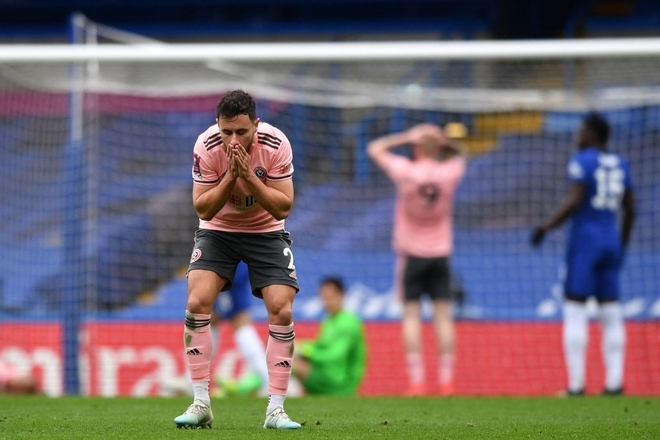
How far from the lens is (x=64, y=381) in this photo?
10.7 metres

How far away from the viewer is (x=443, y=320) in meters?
10.1

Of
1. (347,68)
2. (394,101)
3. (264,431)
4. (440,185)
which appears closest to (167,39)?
(347,68)

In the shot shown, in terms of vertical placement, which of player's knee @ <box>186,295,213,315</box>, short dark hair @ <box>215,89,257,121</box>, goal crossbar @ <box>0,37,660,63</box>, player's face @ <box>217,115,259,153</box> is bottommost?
player's knee @ <box>186,295,213,315</box>

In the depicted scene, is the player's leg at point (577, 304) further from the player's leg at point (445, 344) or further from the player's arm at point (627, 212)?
the player's leg at point (445, 344)

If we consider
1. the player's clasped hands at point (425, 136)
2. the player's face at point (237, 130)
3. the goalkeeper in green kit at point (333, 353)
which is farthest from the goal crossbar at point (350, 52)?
the player's face at point (237, 130)

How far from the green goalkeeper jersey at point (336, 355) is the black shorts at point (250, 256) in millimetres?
4261

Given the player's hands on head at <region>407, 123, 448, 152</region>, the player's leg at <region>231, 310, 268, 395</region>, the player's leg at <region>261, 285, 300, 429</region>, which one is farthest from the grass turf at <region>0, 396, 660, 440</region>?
the player's hands on head at <region>407, 123, 448, 152</region>

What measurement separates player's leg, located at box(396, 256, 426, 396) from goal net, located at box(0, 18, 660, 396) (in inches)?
66.9

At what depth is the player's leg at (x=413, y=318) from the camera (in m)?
9.98

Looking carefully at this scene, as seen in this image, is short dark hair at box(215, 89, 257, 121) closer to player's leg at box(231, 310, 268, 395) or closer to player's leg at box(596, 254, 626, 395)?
player's leg at box(231, 310, 268, 395)

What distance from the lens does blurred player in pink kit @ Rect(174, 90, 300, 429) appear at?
5.70 m

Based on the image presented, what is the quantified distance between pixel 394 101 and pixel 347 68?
3.56 m

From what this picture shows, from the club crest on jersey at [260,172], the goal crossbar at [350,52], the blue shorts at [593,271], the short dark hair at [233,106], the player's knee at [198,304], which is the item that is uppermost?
the goal crossbar at [350,52]

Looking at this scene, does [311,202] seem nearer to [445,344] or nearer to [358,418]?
[445,344]
